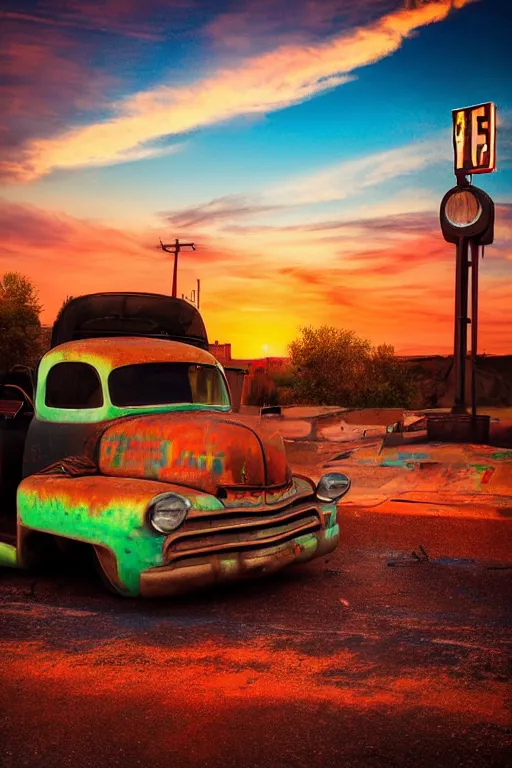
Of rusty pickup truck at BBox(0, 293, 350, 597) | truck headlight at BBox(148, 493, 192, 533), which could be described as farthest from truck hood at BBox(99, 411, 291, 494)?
truck headlight at BBox(148, 493, 192, 533)

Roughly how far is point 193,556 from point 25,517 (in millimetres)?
1355

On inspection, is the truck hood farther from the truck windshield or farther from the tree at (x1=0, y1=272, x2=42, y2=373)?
the tree at (x1=0, y1=272, x2=42, y2=373)

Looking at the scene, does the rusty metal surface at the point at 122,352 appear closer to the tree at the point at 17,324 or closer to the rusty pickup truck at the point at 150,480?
the rusty pickup truck at the point at 150,480

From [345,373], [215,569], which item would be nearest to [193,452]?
[215,569]

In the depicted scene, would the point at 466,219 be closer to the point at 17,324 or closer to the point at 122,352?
the point at 122,352

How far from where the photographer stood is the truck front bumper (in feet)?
16.1

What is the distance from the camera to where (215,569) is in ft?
16.5

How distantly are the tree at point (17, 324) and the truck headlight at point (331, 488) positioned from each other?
4051cm

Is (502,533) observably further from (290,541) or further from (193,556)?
(193,556)

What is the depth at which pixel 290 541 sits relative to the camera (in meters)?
5.48

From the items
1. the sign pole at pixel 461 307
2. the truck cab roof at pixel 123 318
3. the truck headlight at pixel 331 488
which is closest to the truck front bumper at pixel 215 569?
the truck headlight at pixel 331 488

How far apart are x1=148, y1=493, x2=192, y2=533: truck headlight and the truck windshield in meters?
1.21

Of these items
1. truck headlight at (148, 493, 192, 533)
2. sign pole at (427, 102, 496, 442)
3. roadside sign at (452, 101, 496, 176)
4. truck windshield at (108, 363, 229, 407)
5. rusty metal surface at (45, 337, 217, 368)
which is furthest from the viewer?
roadside sign at (452, 101, 496, 176)

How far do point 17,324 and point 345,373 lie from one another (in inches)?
810
